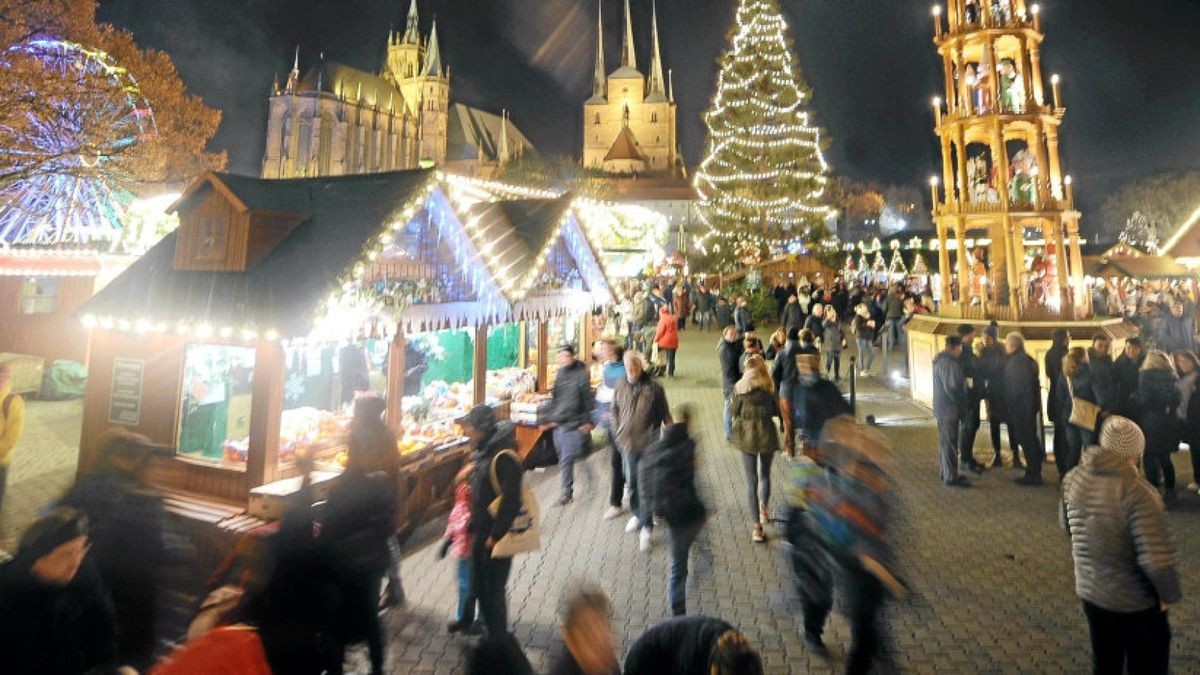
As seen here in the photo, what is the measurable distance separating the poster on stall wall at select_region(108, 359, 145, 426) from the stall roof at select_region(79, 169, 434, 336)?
536 millimetres

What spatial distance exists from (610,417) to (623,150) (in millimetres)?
80241

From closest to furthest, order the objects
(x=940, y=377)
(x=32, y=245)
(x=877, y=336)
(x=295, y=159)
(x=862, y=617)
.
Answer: (x=862, y=617) < (x=940, y=377) < (x=32, y=245) < (x=877, y=336) < (x=295, y=159)

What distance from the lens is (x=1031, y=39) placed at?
12461 millimetres

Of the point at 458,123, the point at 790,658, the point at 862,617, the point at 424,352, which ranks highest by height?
the point at 458,123

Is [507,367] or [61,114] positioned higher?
[61,114]

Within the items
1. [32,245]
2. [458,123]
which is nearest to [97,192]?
[32,245]

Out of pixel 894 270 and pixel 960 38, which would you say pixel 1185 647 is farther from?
pixel 894 270

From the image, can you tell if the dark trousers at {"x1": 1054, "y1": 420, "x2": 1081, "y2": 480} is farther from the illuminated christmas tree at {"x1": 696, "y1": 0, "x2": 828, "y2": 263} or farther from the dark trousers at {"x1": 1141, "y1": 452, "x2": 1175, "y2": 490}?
the illuminated christmas tree at {"x1": 696, "y1": 0, "x2": 828, "y2": 263}

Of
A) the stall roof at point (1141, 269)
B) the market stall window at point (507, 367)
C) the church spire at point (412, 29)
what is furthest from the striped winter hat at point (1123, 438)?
the church spire at point (412, 29)

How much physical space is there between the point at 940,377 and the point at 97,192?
16.8 metres

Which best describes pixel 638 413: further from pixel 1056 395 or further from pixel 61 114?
pixel 61 114

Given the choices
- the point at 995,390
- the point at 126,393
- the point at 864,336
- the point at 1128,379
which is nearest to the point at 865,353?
the point at 864,336

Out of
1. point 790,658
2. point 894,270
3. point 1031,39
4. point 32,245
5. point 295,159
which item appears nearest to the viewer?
point 790,658

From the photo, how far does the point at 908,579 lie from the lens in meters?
5.22
